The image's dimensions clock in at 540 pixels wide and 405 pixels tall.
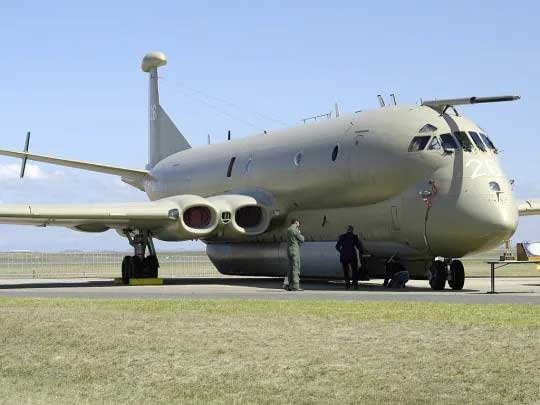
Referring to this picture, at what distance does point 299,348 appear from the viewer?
10180mm

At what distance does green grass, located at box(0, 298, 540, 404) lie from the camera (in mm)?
8719

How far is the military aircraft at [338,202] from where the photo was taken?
66.7 feet

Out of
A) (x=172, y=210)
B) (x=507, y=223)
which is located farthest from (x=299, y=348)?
(x=172, y=210)

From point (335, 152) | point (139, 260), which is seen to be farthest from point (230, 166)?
A: point (335, 152)

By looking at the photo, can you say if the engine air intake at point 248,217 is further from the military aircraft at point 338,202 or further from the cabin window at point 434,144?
the cabin window at point 434,144

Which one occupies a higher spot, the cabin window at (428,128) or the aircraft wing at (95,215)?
the cabin window at (428,128)

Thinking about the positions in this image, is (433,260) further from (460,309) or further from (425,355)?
→ (425,355)

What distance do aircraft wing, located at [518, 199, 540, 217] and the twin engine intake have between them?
6.67 m

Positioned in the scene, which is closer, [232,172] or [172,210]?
[172,210]

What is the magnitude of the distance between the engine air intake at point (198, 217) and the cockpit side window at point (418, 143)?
646 centimetres

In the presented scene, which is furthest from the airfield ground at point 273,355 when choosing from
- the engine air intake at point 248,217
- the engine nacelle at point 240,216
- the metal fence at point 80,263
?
the metal fence at point 80,263

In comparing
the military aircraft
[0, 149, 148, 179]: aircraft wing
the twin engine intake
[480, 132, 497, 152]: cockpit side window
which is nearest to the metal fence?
[0, 149, 148, 179]: aircraft wing

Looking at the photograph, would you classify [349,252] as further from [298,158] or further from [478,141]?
[298,158]

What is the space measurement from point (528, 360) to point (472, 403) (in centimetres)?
136
